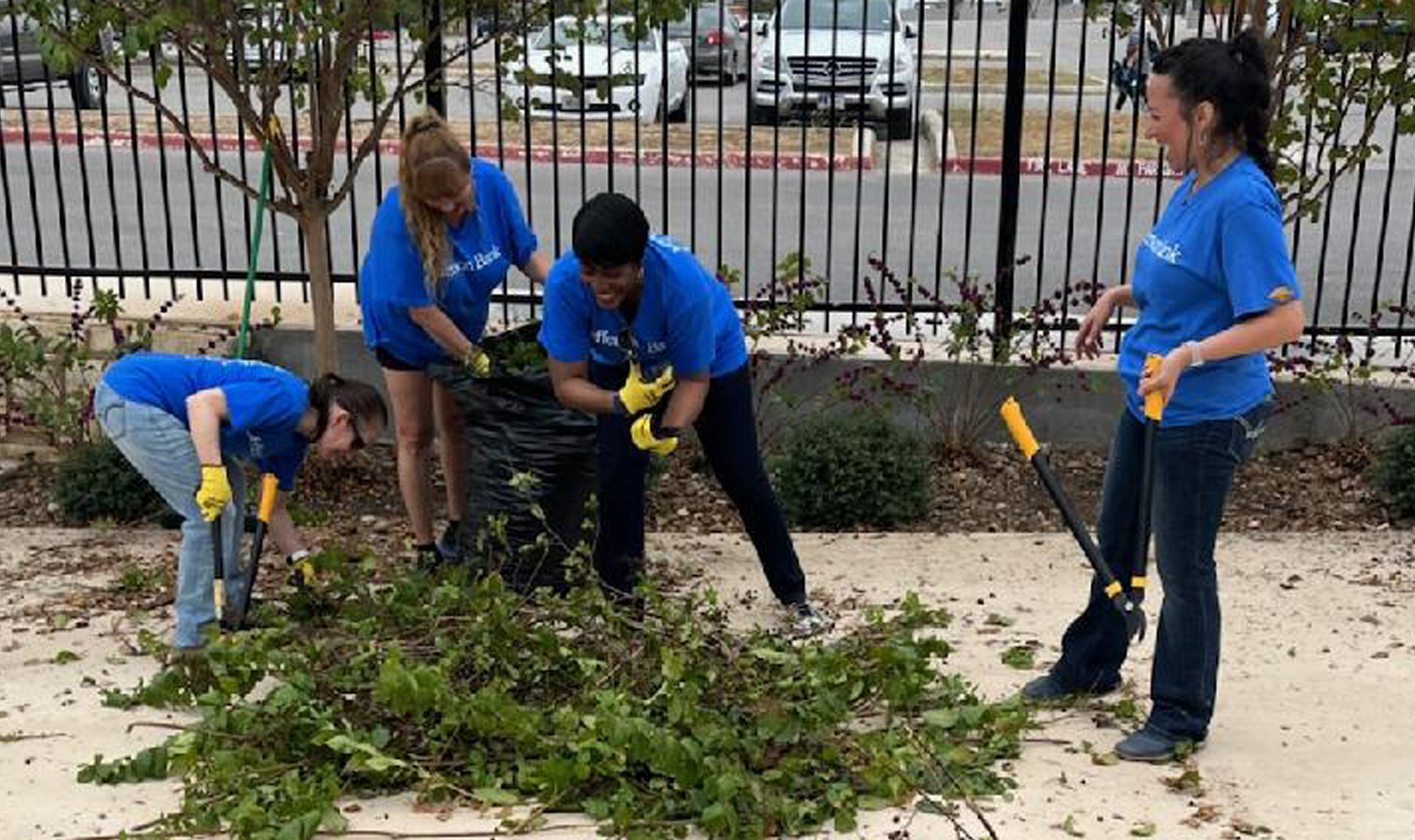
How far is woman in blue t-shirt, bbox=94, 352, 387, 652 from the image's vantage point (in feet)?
14.0

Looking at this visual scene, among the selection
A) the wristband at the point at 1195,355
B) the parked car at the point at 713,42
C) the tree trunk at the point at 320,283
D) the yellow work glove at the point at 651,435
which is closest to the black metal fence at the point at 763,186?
the parked car at the point at 713,42

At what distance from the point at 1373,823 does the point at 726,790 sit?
4.51 feet

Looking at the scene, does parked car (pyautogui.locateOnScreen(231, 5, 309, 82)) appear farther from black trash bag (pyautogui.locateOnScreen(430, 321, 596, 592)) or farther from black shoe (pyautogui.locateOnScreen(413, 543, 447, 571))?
black shoe (pyautogui.locateOnScreen(413, 543, 447, 571))

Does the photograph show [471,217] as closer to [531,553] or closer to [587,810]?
[531,553]

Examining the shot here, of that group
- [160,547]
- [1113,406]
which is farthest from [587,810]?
[1113,406]

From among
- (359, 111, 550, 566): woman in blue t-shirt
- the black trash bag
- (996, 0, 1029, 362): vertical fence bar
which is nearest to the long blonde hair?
(359, 111, 550, 566): woman in blue t-shirt

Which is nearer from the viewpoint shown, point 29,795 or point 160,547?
point 29,795

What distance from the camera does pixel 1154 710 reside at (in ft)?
12.2

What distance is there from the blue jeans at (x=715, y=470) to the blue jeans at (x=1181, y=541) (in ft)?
3.19

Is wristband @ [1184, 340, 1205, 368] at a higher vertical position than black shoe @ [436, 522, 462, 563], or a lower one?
higher

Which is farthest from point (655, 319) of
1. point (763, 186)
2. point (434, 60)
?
point (763, 186)

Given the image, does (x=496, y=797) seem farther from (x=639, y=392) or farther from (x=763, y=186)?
(x=763, y=186)

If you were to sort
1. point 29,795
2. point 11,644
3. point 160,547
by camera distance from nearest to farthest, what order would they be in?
1. point 29,795
2. point 11,644
3. point 160,547

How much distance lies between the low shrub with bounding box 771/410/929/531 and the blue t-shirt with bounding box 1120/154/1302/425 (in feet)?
6.65
